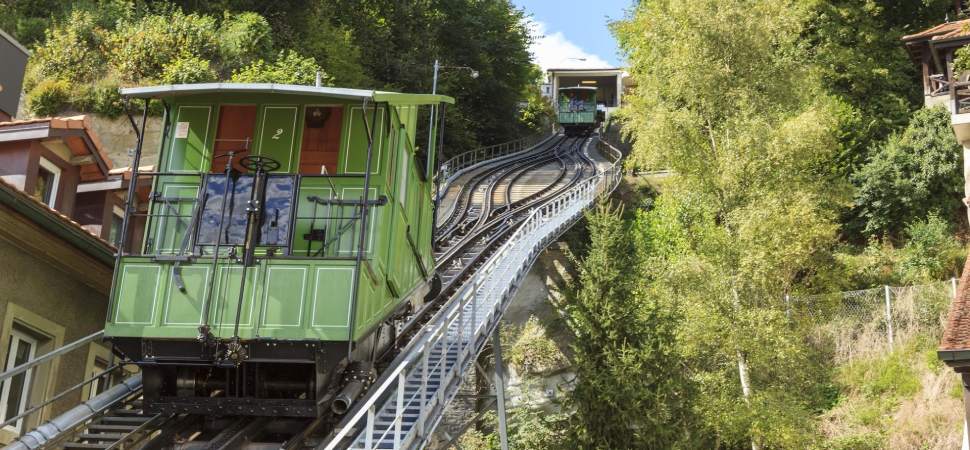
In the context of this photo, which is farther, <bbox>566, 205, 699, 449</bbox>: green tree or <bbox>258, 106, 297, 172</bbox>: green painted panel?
<bbox>566, 205, 699, 449</bbox>: green tree

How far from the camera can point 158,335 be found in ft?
34.5

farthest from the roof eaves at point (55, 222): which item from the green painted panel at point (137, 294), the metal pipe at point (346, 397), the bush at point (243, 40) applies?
the bush at point (243, 40)

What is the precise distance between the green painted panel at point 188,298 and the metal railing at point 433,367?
198cm

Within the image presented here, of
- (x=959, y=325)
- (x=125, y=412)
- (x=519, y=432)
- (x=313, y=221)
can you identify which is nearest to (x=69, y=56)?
(x=519, y=432)

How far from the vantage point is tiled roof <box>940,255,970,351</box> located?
13.0m

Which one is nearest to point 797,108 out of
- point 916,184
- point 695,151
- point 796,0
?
point 695,151

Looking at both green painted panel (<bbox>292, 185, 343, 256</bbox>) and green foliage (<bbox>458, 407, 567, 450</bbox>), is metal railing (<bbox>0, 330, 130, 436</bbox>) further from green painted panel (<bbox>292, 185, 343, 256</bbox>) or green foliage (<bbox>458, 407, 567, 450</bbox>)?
green foliage (<bbox>458, 407, 567, 450</bbox>)

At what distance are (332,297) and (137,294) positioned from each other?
2.14 metres

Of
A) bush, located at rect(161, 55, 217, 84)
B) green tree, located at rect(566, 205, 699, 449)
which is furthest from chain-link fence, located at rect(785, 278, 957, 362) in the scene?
bush, located at rect(161, 55, 217, 84)

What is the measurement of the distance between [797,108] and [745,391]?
756 centimetres

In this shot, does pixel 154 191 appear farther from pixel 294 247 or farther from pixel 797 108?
pixel 797 108

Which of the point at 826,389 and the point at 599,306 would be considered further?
the point at 826,389

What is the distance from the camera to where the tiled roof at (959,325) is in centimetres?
1296

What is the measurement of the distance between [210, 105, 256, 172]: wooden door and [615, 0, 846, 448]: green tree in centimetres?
1063
